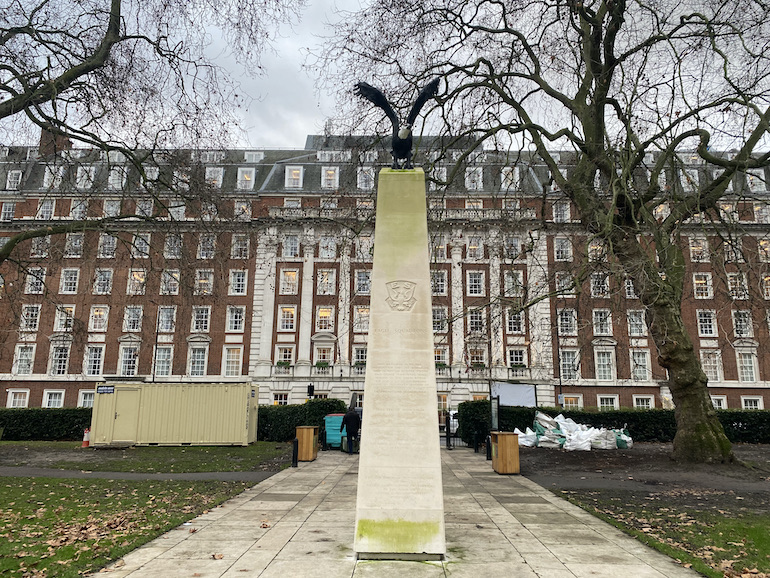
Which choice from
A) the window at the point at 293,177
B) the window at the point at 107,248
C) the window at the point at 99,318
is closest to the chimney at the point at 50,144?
the window at the point at 107,248

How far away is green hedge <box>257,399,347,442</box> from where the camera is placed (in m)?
24.3

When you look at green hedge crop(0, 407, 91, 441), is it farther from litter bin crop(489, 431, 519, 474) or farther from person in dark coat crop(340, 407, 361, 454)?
litter bin crop(489, 431, 519, 474)

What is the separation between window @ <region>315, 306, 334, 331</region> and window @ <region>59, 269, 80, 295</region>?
803 inches

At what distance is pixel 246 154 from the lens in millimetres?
51875

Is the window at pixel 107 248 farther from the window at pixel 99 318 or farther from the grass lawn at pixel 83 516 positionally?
the window at pixel 99 318

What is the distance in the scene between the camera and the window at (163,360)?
42.7m

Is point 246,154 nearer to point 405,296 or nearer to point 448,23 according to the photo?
point 448,23

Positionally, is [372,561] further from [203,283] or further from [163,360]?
[163,360]

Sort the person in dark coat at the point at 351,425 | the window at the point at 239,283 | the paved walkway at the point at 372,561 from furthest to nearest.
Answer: the window at the point at 239,283, the person in dark coat at the point at 351,425, the paved walkway at the point at 372,561

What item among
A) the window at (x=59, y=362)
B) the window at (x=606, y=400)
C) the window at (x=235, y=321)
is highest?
the window at (x=235, y=321)

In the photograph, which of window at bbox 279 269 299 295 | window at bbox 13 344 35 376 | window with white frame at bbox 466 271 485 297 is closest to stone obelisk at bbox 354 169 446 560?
window with white frame at bbox 466 271 485 297

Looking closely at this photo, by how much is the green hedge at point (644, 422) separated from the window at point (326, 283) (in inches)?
823

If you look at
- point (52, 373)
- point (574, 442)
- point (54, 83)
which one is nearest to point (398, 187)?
point (54, 83)

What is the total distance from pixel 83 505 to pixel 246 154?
46572mm
